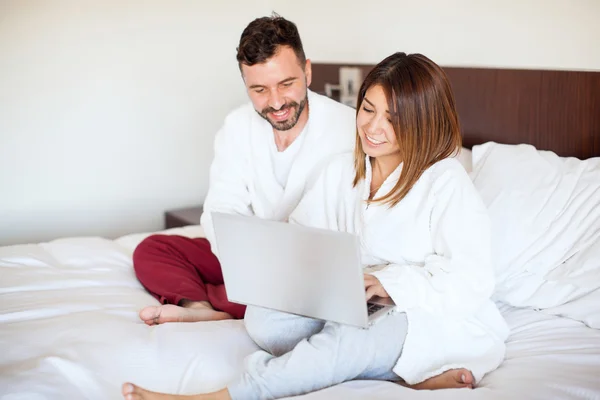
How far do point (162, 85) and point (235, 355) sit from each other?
6.26 ft

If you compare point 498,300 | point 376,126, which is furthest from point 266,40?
point 498,300

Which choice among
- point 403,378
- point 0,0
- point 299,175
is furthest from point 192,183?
point 403,378

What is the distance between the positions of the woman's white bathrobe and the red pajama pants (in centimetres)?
55

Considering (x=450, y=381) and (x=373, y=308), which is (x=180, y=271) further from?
(x=450, y=381)

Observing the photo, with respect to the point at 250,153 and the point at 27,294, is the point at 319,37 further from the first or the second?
the point at 27,294

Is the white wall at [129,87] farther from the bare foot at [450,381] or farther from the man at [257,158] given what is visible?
the bare foot at [450,381]

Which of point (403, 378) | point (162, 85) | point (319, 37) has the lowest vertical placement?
point (403, 378)

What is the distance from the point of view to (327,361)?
1.41m

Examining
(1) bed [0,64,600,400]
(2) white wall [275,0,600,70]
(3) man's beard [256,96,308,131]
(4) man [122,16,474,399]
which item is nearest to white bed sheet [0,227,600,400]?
(1) bed [0,64,600,400]

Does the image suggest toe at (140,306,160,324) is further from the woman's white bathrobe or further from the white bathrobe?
the woman's white bathrobe

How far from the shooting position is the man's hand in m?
1.48

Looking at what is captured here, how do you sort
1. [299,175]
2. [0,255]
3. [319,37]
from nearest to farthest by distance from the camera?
[299,175] → [0,255] → [319,37]

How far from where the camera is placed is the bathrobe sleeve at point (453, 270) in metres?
1.49

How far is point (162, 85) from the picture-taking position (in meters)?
3.21
